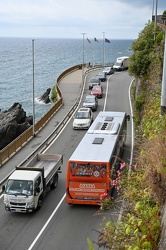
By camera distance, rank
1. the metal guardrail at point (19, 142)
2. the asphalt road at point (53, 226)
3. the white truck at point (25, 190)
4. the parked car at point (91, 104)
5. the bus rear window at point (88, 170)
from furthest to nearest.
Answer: the parked car at point (91, 104), the metal guardrail at point (19, 142), the white truck at point (25, 190), the bus rear window at point (88, 170), the asphalt road at point (53, 226)

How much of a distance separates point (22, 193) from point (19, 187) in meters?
0.36

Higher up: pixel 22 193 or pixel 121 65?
pixel 121 65

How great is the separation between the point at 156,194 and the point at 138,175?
2398mm

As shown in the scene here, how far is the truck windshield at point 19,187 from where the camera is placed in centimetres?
1764

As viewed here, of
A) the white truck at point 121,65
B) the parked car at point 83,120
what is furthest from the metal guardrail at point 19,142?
the white truck at point 121,65

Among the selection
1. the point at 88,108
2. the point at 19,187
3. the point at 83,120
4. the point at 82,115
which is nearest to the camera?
the point at 19,187

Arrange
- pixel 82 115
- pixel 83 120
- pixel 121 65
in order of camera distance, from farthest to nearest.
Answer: pixel 121 65 → pixel 82 115 → pixel 83 120

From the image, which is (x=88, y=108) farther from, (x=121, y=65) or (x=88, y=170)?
(x=121, y=65)

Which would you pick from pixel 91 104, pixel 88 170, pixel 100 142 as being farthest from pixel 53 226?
pixel 91 104

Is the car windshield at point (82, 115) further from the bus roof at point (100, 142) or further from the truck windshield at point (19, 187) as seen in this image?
the truck windshield at point (19, 187)

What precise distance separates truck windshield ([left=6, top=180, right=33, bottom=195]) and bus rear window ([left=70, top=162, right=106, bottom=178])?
6.65ft

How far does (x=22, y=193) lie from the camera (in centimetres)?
1758

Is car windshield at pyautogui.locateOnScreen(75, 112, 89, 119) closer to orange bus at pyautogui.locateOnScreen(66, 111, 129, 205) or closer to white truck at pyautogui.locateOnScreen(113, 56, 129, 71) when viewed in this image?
orange bus at pyautogui.locateOnScreen(66, 111, 129, 205)

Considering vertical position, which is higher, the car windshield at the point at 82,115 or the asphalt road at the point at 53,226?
the car windshield at the point at 82,115
